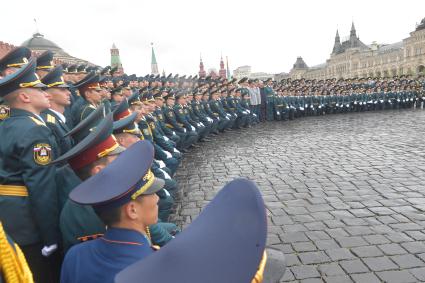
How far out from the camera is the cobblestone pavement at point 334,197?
12.0ft

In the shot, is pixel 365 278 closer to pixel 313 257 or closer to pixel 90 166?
pixel 313 257

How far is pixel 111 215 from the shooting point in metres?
1.67

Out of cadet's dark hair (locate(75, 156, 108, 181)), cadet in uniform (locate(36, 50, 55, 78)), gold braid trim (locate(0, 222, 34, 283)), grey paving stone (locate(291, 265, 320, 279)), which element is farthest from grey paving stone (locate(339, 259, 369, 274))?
cadet in uniform (locate(36, 50, 55, 78))

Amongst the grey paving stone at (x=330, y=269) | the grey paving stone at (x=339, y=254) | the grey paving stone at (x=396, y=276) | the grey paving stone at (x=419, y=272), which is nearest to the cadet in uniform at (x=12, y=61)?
the grey paving stone at (x=330, y=269)

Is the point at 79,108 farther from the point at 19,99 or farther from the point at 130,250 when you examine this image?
the point at 130,250

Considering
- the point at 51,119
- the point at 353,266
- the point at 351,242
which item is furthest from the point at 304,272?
the point at 51,119

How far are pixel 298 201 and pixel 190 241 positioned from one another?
4.91 metres

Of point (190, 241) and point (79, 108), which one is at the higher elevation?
point (79, 108)

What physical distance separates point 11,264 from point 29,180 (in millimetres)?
1408

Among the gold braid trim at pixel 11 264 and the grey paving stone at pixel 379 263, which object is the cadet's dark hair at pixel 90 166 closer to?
the gold braid trim at pixel 11 264

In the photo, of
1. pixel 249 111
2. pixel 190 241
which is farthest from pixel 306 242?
pixel 249 111

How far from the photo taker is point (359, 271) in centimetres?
346

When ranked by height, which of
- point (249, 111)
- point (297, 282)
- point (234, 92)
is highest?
point (234, 92)

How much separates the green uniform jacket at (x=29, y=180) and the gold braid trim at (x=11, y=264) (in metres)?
1.32
